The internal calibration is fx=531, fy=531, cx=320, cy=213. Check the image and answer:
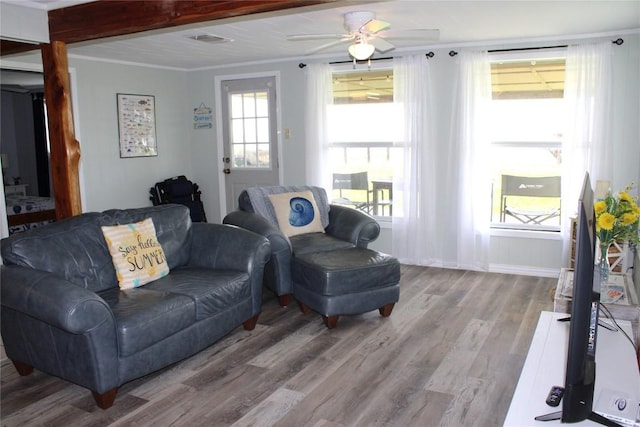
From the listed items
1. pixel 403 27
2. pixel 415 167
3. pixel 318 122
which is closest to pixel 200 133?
pixel 318 122

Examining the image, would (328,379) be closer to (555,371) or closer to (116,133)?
(555,371)

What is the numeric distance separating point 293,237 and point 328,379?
1672mm

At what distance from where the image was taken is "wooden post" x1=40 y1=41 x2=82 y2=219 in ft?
12.7

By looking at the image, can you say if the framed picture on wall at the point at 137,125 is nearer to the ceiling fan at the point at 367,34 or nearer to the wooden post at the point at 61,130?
the wooden post at the point at 61,130

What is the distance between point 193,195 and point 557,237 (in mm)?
4209

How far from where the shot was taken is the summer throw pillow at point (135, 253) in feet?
10.6

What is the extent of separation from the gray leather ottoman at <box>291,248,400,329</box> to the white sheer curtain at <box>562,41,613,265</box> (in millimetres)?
2065

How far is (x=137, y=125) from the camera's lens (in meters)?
6.20

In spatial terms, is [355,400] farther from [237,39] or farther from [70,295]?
[237,39]

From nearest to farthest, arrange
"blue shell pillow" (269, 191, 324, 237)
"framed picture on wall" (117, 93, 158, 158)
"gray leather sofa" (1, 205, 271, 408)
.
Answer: "gray leather sofa" (1, 205, 271, 408) → "blue shell pillow" (269, 191, 324, 237) → "framed picture on wall" (117, 93, 158, 158)

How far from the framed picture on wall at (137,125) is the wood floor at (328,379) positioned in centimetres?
313

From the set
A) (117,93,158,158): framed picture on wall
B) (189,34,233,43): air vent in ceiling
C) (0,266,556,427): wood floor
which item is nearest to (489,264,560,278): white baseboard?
(0,266,556,427): wood floor

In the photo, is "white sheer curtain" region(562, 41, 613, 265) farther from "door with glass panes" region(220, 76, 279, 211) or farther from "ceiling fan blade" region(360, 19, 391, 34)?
"door with glass panes" region(220, 76, 279, 211)

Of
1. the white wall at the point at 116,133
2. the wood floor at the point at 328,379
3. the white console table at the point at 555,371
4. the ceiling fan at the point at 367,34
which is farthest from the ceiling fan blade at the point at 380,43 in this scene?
the white wall at the point at 116,133
